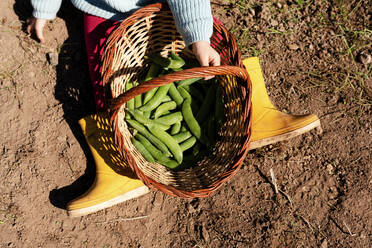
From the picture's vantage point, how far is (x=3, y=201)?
2516 millimetres

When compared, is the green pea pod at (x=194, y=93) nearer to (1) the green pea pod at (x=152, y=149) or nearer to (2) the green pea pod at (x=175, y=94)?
(2) the green pea pod at (x=175, y=94)

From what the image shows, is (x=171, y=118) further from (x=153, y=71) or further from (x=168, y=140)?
(x=153, y=71)

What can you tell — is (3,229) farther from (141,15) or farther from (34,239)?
(141,15)

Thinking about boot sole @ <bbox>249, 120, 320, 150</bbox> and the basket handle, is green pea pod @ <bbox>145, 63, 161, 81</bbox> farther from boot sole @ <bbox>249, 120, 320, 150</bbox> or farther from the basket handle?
boot sole @ <bbox>249, 120, 320, 150</bbox>

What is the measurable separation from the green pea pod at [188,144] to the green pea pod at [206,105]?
0.55ft

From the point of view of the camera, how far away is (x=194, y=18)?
2049 mm

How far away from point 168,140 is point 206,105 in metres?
0.43

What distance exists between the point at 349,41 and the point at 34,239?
3378 millimetres

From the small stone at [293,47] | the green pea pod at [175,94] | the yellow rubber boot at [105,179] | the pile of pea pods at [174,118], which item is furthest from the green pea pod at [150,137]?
the small stone at [293,47]

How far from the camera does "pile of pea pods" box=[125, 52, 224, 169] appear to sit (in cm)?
229

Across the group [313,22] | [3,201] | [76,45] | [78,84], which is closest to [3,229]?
[3,201]

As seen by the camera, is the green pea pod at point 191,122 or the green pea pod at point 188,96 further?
the green pea pod at point 188,96

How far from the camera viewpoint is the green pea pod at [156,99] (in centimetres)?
234

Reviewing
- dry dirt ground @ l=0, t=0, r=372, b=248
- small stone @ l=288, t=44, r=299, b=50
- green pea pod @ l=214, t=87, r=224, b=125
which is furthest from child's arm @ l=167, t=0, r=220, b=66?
small stone @ l=288, t=44, r=299, b=50
